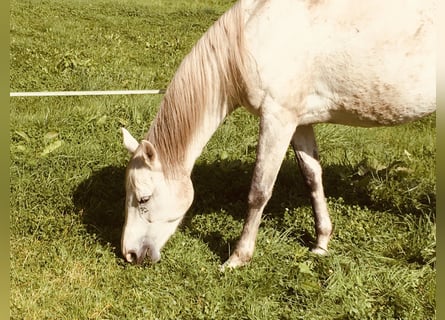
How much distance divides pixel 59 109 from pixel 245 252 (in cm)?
305

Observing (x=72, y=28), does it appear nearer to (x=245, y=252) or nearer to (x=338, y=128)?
A: (x=338, y=128)

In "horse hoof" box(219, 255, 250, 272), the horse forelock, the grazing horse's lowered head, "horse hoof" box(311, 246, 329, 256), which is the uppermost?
the horse forelock

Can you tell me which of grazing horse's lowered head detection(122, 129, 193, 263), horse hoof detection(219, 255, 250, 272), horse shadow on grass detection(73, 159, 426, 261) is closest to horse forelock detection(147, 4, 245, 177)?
grazing horse's lowered head detection(122, 129, 193, 263)

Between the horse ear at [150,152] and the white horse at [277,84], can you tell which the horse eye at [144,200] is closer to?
the white horse at [277,84]

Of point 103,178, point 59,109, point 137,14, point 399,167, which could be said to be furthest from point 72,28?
point 399,167

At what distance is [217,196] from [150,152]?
147 cm

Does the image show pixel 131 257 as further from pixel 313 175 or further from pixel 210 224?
pixel 313 175

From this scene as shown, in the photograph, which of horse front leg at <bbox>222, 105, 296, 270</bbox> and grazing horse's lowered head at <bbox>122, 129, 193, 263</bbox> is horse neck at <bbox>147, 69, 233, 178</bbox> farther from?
horse front leg at <bbox>222, 105, 296, 270</bbox>

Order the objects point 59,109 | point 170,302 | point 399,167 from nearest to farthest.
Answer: point 170,302 → point 399,167 → point 59,109

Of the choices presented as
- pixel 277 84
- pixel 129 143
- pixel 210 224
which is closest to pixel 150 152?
pixel 129 143

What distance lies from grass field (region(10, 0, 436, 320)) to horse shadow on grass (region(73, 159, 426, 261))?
0.04 ft

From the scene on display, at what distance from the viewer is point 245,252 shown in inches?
153

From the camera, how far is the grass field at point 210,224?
349 centimetres

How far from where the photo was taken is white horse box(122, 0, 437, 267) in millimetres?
3430
